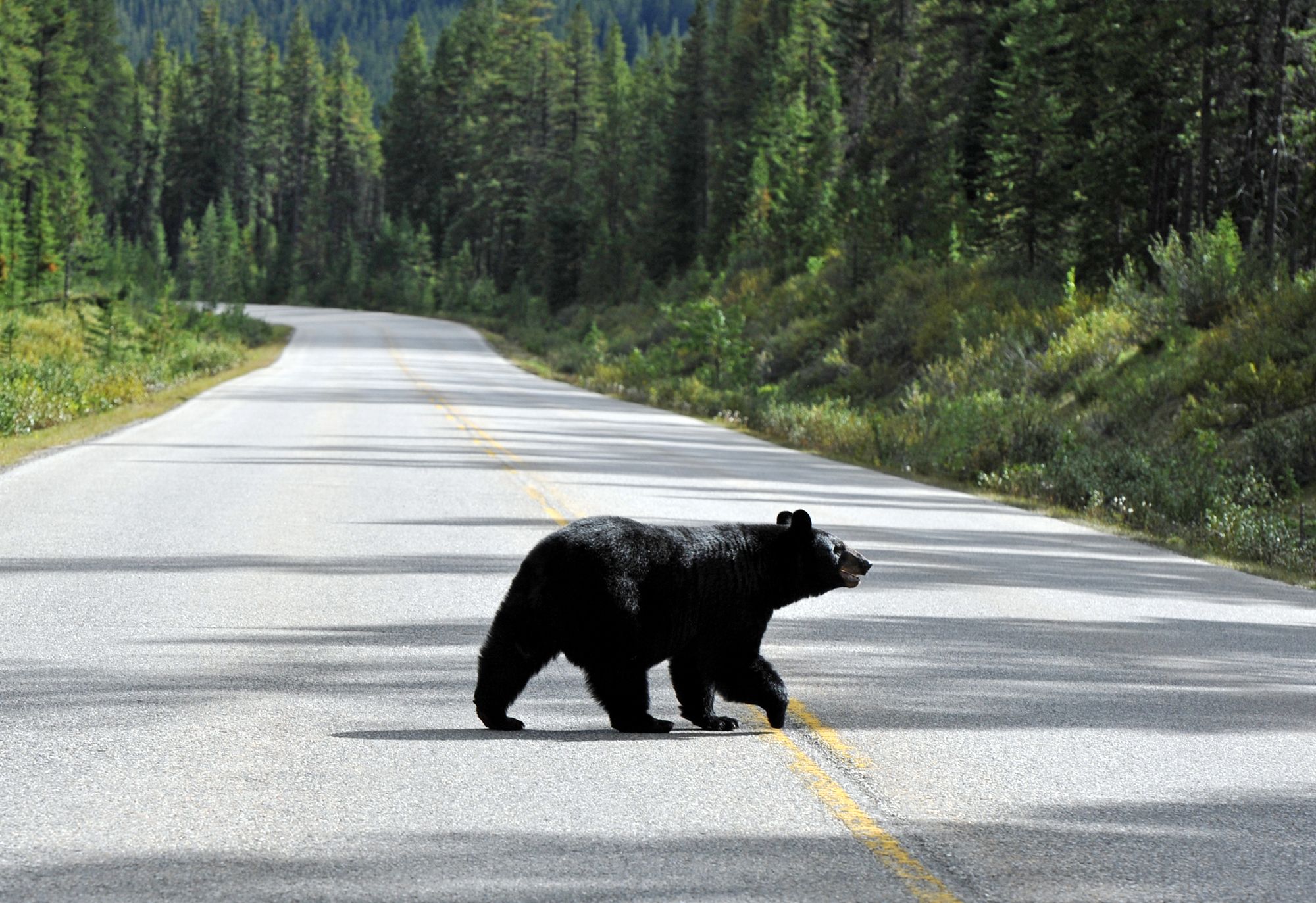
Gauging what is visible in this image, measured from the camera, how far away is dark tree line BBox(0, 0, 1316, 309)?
34062 millimetres

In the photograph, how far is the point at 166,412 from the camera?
96.3ft

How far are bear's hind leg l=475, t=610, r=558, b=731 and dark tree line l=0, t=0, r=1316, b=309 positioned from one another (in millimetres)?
23684

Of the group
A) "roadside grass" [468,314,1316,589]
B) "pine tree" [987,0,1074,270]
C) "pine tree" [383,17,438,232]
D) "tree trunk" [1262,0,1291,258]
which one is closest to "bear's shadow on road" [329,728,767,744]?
"roadside grass" [468,314,1316,589]

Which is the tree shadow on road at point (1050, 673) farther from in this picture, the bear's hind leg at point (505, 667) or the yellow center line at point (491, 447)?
the yellow center line at point (491, 447)

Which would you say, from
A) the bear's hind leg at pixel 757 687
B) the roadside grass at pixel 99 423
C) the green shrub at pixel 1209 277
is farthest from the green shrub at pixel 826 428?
the bear's hind leg at pixel 757 687

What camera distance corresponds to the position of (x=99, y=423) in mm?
25812

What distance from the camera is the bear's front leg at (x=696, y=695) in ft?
22.9

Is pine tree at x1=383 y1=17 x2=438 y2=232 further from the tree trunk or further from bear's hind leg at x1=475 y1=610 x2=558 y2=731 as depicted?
bear's hind leg at x1=475 y1=610 x2=558 y2=731

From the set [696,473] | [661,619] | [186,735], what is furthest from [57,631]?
[696,473]

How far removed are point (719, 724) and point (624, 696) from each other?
0.55 meters

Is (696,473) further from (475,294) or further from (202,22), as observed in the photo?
(202,22)

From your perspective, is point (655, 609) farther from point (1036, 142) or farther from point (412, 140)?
point (412, 140)

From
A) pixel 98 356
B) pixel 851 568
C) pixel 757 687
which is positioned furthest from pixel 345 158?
pixel 757 687

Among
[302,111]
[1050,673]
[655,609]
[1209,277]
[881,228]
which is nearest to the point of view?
[655,609]
